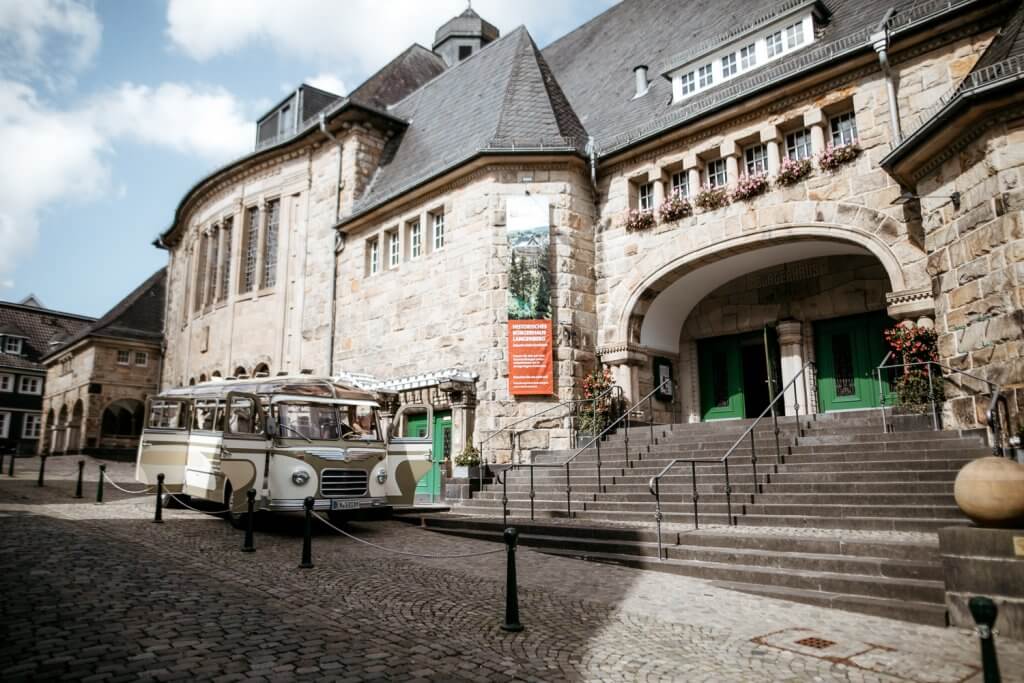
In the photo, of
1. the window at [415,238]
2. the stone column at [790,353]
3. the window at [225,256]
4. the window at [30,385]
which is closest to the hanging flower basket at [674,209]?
the stone column at [790,353]

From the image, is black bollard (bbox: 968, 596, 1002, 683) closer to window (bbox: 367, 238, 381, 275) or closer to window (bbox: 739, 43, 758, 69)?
window (bbox: 739, 43, 758, 69)

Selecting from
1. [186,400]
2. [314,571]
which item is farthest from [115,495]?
[314,571]

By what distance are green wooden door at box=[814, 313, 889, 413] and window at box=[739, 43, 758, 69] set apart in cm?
609

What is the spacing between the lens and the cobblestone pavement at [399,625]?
4355 mm

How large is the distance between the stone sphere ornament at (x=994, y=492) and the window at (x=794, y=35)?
12.2 meters

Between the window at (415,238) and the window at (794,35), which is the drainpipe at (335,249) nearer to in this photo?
the window at (415,238)

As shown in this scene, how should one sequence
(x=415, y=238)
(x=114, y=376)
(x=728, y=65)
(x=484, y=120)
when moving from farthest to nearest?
(x=114, y=376) → (x=415, y=238) → (x=484, y=120) → (x=728, y=65)

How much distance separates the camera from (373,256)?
20.5 m

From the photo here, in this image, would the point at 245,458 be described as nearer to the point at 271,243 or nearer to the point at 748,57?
the point at 748,57

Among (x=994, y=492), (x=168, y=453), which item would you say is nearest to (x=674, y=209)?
(x=994, y=492)

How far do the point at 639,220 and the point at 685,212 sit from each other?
3.72ft

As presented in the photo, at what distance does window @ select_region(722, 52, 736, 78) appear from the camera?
15812mm

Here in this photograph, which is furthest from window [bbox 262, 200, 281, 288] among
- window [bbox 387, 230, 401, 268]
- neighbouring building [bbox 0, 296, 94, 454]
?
neighbouring building [bbox 0, 296, 94, 454]

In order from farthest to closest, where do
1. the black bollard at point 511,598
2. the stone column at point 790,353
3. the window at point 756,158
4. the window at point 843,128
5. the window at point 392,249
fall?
the window at point 392,249 < the stone column at point 790,353 < the window at point 756,158 < the window at point 843,128 < the black bollard at point 511,598
